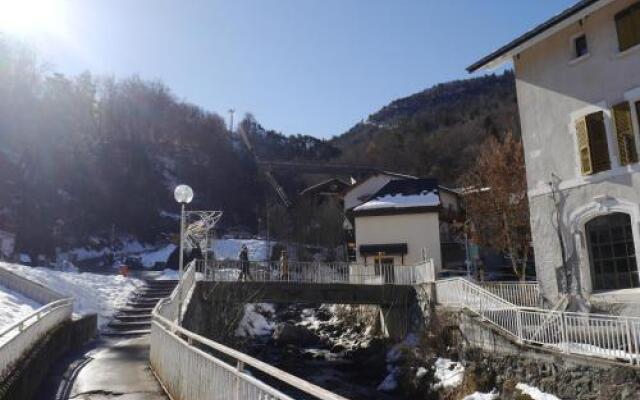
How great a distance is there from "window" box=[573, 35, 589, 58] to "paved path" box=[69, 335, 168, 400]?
57.0 feet

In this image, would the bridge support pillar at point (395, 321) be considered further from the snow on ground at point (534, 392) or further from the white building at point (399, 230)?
the snow on ground at point (534, 392)

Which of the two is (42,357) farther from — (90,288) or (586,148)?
(586,148)

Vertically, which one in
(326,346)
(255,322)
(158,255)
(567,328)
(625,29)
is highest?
(625,29)

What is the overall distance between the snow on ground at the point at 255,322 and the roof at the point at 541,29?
17.9 m

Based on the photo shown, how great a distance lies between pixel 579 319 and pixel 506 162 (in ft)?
69.2

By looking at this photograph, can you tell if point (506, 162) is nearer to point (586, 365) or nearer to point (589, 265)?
point (589, 265)

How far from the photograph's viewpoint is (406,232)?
118ft

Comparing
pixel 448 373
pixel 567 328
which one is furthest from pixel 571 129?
pixel 448 373

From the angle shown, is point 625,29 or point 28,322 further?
point 625,29

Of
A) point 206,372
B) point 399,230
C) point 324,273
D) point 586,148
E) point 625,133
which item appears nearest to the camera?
point 206,372

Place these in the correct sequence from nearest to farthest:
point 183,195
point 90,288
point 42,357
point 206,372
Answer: point 206,372 < point 42,357 < point 183,195 < point 90,288

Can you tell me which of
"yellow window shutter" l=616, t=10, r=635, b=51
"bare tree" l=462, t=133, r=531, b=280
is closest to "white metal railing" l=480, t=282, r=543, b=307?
"yellow window shutter" l=616, t=10, r=635, b=51

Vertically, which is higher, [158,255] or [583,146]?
[583,146]

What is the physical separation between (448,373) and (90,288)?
1665cm
